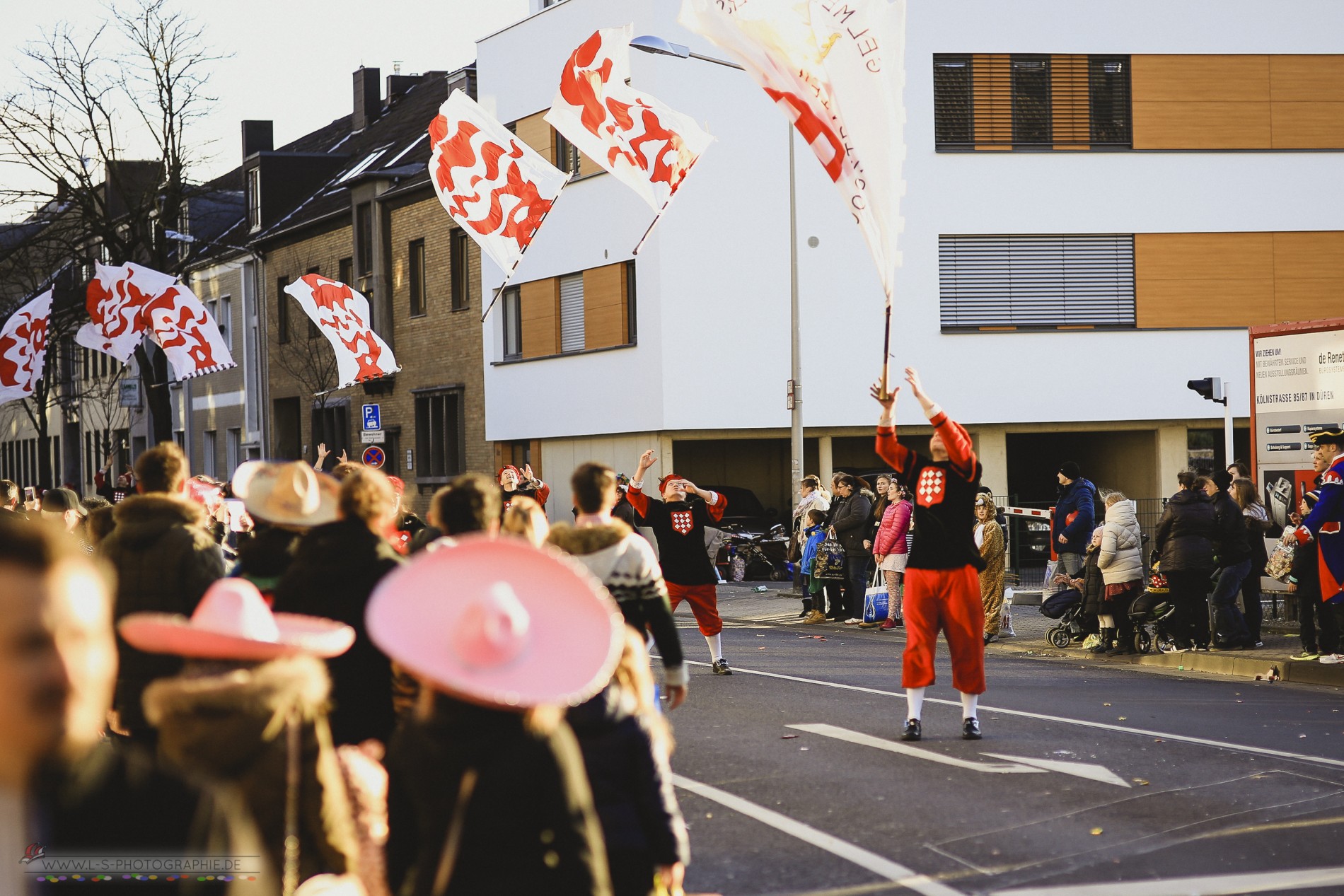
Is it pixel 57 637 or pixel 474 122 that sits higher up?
pixel 474 122

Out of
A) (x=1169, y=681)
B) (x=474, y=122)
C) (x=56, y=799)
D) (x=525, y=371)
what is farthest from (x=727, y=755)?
(x=525, y=371)

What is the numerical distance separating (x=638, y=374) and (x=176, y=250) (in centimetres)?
2484

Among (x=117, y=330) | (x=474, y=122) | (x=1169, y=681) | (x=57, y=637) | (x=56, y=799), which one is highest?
(x=474, y=122)

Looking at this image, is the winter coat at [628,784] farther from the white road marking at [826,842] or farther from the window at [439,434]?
the window at [439,434]

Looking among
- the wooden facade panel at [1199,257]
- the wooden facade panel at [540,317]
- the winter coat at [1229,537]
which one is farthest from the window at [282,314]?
the winter coat at [1229,537]

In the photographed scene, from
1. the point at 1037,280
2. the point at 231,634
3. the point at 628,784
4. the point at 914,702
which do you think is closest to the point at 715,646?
the point at 914,702

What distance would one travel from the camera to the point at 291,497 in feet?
22.4

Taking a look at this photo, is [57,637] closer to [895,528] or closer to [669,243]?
[895,528]

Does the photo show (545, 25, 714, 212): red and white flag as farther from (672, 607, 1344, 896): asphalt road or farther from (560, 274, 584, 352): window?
(560, 274, 584, 352): window

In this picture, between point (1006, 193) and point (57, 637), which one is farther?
point (1006, 193)

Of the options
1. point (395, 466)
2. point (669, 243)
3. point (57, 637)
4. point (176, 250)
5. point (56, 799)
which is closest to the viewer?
point (57, 637)

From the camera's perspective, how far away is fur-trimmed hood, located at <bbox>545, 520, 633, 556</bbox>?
6.52 m

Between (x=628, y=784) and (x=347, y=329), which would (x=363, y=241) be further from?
(x=628, y=784)

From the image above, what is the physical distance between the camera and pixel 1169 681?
46.2 ft
